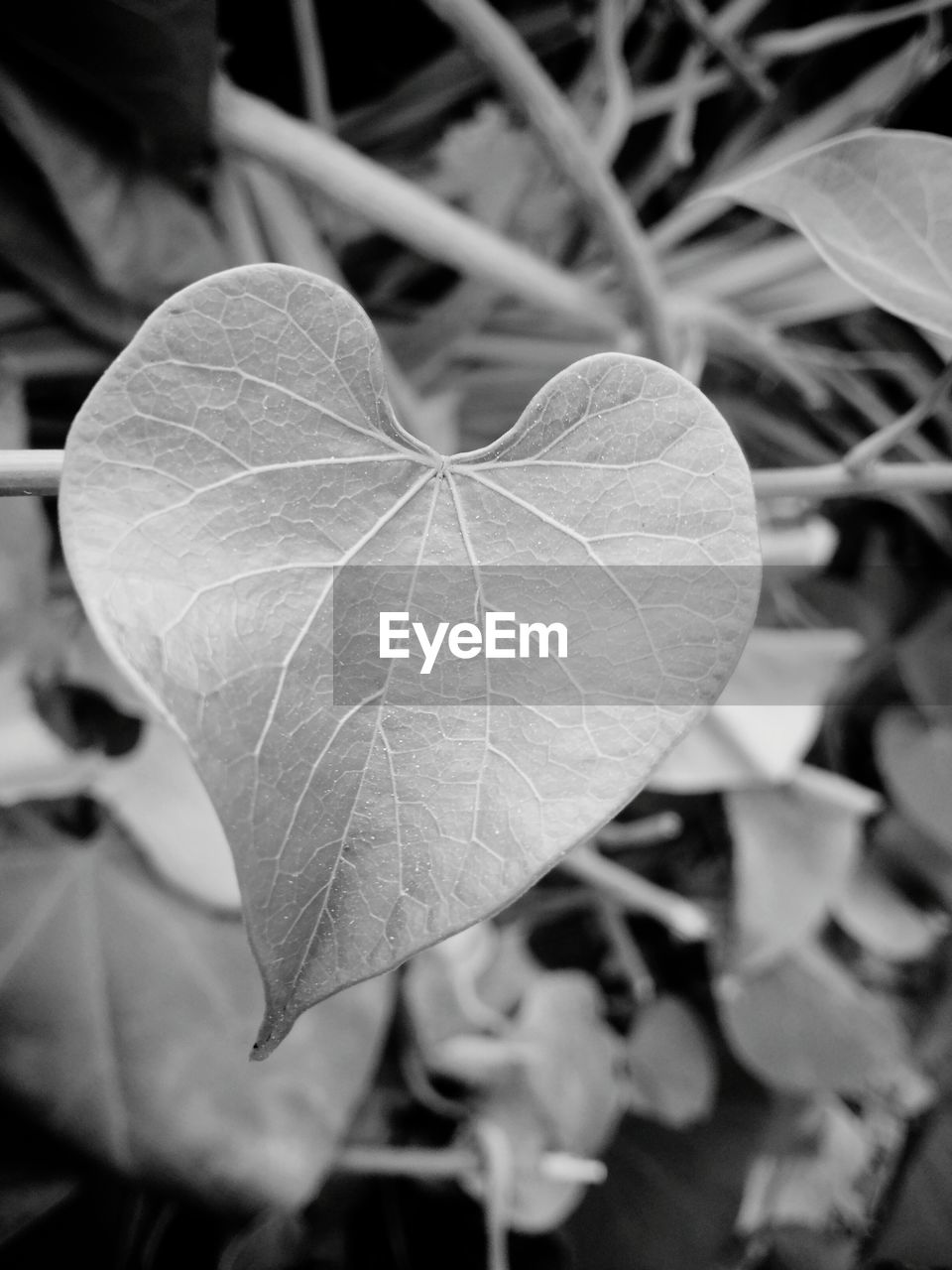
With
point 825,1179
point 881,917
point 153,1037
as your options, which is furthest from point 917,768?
point 153,1037

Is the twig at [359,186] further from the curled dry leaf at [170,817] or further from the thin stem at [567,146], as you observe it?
the curled dry leaf at [170,817]

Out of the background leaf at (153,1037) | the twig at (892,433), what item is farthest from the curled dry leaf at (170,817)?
the twig at (892,433)

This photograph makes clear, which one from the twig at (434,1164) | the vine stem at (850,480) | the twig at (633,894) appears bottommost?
the twig at (434,1164)

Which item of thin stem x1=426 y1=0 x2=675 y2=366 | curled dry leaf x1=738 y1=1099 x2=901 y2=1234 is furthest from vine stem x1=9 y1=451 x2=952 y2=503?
curled dry leaf x1=738 y1=1099 x2=901 y2=1234

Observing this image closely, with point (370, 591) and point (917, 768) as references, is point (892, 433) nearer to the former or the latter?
point (370, 591)

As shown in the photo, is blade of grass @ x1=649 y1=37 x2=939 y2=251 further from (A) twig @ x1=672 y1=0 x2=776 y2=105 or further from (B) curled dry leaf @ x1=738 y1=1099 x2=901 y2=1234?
(B) curled dry leaf @ x1=738 y1=1099 x2=901 y2=1234
